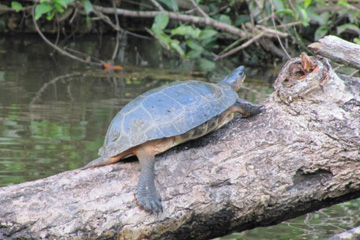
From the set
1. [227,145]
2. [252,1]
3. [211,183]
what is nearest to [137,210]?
[211,183]

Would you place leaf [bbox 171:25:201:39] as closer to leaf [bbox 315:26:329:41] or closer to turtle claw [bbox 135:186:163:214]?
leaf [bbox 315:26:329:41]

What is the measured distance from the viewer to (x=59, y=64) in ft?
30.9

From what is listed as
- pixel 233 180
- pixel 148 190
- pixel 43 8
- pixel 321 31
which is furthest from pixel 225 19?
pixel 148 190

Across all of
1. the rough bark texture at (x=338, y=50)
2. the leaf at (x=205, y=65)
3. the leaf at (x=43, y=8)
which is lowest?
the leaf at (x=205, y=65)

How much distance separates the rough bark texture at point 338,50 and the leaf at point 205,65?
609 cm

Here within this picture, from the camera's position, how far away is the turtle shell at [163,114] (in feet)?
10.3

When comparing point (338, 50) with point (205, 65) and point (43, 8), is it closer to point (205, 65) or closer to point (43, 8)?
point (43, 8)

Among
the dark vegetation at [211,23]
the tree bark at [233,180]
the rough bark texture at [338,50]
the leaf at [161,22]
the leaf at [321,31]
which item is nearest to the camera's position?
the tree bark at [233,180]

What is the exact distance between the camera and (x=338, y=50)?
3.38 meters

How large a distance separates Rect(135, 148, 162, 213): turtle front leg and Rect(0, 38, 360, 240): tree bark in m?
0.05

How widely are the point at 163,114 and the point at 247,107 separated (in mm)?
525

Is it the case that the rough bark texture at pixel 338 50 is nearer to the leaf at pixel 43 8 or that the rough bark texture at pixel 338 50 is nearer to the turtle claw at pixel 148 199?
the turtle claw at pixel 148 199

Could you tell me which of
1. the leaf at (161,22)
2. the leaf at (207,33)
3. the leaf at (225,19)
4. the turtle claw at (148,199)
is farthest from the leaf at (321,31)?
the turtle claw at (148,199)

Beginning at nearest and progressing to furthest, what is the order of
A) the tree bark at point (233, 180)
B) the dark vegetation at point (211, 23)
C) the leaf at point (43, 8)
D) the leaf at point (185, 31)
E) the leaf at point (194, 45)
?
the tree bark at point (233, 180)
the leaf at point (43, 8)
the leaf at point (185, 31)
the dark vegetation at point (211, 23)
the leaf at point (194, 45)
